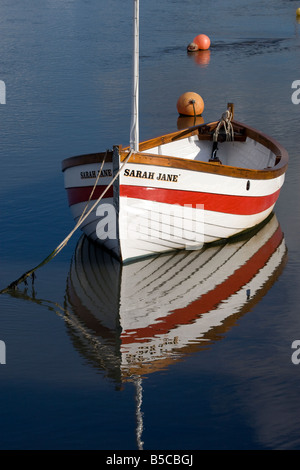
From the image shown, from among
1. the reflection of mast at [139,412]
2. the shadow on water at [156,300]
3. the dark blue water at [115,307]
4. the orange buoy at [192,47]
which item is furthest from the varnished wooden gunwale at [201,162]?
the orange buoy at [192,47]

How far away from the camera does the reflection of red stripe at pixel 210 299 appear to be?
1180 cm

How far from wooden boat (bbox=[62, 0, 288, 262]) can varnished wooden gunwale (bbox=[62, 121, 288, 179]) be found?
0.02 m

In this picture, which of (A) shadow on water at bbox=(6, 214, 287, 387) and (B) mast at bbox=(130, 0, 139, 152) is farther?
(B) mast at bbox=(130, 0, 139, 152)

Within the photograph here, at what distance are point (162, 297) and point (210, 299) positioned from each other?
83 cm

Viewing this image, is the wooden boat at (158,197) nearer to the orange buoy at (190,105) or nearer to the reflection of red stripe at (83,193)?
the reflection of red stripe at (83,193)

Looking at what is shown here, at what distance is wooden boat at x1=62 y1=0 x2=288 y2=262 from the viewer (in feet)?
43.9

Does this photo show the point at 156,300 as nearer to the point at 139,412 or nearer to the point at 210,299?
the point at 210,299

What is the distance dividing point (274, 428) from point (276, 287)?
4.51 m

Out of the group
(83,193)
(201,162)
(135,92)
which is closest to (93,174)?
(83,193)

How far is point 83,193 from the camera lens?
564 inches

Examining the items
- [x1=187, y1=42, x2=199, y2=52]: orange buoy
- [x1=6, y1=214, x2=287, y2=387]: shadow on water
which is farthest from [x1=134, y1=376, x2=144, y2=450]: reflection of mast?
[x1=187, y1=42, x2=199, y2=52]: orange buoy

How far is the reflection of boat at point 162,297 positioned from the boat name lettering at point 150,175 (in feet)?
5.59

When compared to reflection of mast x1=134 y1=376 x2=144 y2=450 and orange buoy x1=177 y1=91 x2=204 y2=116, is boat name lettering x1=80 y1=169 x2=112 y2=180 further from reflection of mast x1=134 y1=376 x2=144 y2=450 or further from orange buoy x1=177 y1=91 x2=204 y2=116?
orange buoy x1=177 y1=91 x2=204 y2=116
